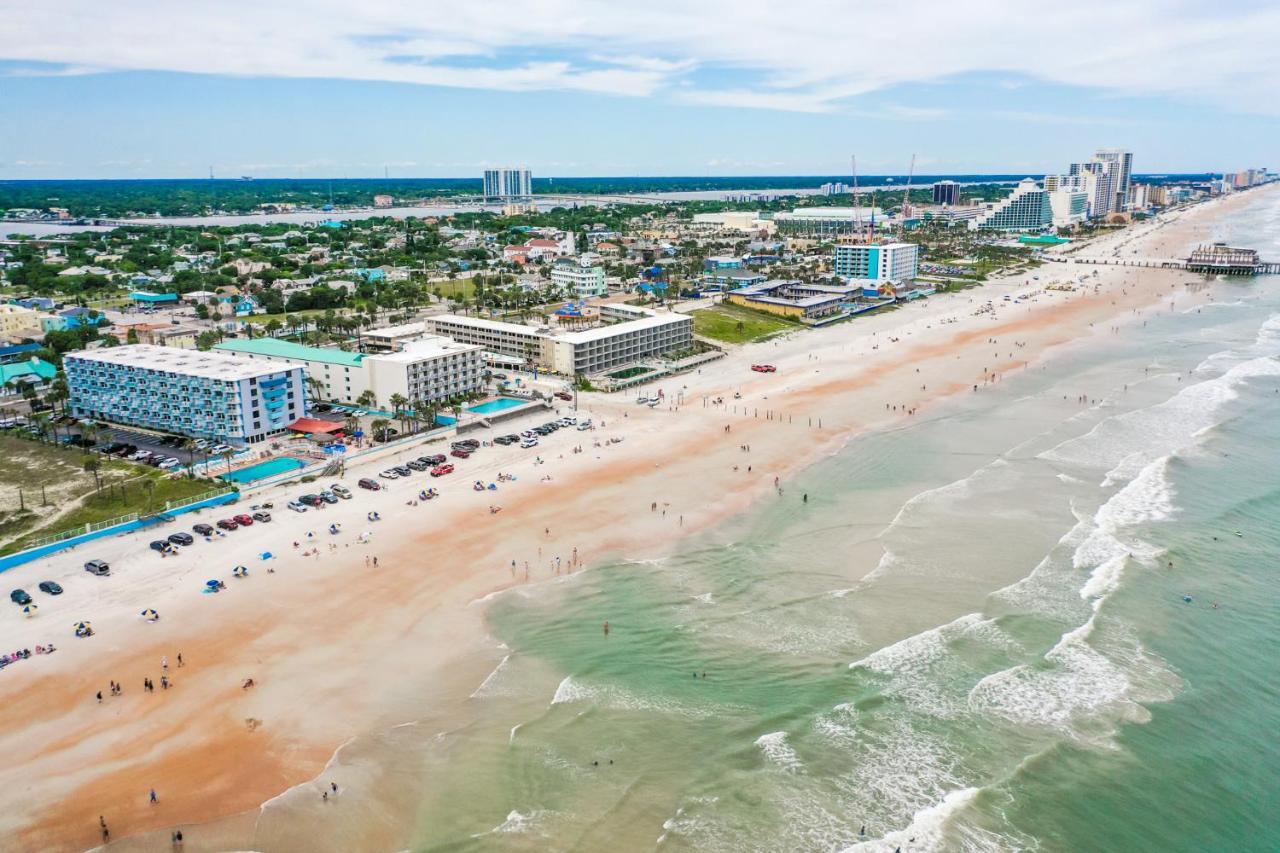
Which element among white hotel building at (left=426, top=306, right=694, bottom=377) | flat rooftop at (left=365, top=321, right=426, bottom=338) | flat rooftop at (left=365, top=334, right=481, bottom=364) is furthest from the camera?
flat rooftop at (left=365, top=321, right=426, bottom=338)

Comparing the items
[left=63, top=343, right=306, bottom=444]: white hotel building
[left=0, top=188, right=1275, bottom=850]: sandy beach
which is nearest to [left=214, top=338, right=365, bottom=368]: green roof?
[left=63, top=343, right=306, bottom=444]: white hotel building

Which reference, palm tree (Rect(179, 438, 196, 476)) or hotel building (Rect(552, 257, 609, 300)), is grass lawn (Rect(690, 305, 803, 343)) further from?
palm tree (Rect(179, 438, 196, 476))

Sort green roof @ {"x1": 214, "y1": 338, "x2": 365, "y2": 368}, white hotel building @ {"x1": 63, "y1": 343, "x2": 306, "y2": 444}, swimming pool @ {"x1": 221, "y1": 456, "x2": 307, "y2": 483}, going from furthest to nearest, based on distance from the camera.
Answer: green roof @ {"x1": 214, "y1": 338, "x2": 365, "y2": 368} → white hotel building @ {"x1": 63, "y1": 343, "x2": 306, "y2": 444} → swimming pool @ {"x1": 221, "y1": 456, "x2": 307, "y2": 483}

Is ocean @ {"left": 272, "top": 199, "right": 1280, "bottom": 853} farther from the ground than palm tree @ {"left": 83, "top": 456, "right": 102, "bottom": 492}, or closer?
closer

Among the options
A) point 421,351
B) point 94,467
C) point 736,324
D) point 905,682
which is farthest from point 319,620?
point 736,324

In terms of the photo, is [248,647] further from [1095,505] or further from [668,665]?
[1095,505]
